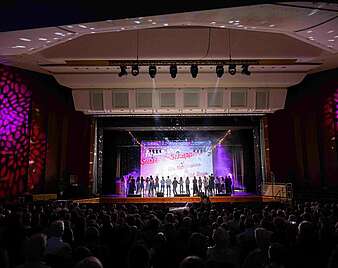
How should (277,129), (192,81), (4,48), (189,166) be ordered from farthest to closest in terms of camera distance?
1. (189,166)
2. (277,129)
3. (192,81)
4. (4,48)

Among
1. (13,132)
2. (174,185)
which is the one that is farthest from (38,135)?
(174,185)

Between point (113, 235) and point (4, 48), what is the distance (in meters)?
5.10

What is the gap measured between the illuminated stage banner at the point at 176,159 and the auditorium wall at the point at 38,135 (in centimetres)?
362

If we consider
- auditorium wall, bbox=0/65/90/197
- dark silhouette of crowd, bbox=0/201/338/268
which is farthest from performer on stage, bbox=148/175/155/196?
dark silhouette of crowd, bbox=0/201/338/268

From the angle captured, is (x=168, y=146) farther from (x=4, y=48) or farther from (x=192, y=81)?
(x=4, y=48)

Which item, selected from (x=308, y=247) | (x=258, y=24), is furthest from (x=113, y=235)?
(x=258, y=24)

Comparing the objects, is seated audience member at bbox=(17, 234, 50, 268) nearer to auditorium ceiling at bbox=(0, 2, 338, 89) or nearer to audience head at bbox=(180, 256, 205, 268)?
audience head at bbox=(180, 256, 205, 268)

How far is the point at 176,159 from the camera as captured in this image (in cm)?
1662

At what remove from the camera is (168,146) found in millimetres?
16609

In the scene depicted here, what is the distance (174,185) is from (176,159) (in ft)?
5.36

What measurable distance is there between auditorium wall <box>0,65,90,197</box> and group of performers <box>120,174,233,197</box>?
2741 mm

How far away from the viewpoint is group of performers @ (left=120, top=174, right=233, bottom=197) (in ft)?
51.3

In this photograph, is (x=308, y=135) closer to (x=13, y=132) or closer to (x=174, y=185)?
(x=174, y=185)

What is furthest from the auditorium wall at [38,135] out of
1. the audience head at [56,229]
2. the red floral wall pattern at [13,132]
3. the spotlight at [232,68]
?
the audience head at [56,229]
